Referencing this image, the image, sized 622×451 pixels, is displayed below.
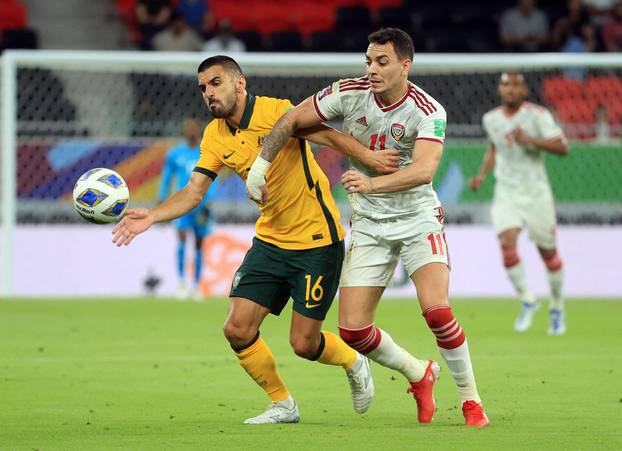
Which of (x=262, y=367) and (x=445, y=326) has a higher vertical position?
(x=445, y=326)

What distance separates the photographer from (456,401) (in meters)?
8.36

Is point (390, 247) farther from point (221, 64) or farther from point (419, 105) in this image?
point (221, 64)

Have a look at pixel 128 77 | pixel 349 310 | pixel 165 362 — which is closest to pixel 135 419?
pixel 349 310

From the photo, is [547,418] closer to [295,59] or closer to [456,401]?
[456,401]

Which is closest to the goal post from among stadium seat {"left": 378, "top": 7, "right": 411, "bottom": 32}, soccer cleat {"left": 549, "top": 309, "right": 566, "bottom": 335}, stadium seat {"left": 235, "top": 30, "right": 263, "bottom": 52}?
stadium seat {"left": 235, "top": 30, "right": 263, "bottom": 52}

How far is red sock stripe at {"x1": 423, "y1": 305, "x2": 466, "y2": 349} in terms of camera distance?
703 centimetres

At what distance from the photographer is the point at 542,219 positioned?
42.9 feet

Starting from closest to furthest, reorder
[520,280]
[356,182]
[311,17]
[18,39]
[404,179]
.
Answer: [356,182]
[404,179]
[520,280]
[18,39]
[311,17]

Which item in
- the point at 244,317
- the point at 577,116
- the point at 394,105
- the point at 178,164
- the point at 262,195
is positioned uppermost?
the point at 577,116

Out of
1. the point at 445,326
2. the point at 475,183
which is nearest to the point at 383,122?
the point at 445,326

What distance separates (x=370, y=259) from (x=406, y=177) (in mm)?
664

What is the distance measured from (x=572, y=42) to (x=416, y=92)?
47.5ft

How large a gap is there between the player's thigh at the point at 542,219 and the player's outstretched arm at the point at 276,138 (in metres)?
6.15

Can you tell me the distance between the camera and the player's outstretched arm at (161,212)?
22.9ft
